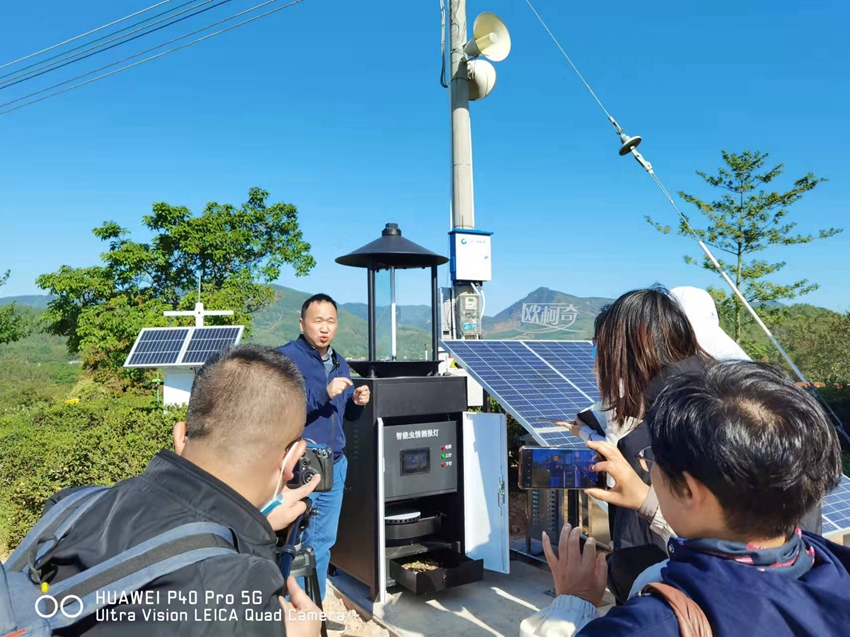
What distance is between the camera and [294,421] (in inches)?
52.6

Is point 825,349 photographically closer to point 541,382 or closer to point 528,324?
point 528,324

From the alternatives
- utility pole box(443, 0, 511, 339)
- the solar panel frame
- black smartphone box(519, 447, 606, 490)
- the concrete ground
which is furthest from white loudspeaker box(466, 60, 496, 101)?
black smartphone box(519, 447, 606, 490)

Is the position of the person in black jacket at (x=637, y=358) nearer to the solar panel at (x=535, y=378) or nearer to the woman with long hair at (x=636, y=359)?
the woman with long hair at (x=636, y=359)

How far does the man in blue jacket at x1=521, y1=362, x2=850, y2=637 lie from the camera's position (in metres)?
0.87

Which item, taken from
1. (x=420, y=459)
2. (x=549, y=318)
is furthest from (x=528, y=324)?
(x=420, y=459)

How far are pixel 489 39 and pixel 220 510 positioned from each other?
8.19 meters

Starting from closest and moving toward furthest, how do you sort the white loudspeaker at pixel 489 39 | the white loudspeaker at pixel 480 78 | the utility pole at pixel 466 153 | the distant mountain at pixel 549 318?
the utility pole at pixel 466 153, the white loudspeaker at pixel 489 39, the white loudspeaker at pixel 480 78, the distant mountain at pixel 549 318

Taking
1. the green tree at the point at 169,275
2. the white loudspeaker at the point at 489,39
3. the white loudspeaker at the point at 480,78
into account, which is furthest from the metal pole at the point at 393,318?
the green tree at the point at 169,275

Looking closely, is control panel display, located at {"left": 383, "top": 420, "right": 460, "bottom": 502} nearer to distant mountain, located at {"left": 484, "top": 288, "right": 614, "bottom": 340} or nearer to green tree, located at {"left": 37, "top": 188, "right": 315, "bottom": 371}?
distant mountain, located at {"left": 484, "top": 288, "right": 614, "bottom": 340}

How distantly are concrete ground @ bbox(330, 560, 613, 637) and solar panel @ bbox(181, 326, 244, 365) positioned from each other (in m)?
4.66

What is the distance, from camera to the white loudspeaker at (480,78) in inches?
321

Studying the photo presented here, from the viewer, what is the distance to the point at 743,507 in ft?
3.14

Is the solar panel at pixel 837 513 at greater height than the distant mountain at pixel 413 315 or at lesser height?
lesser

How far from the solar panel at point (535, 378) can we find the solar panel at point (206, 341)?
4646 mm
